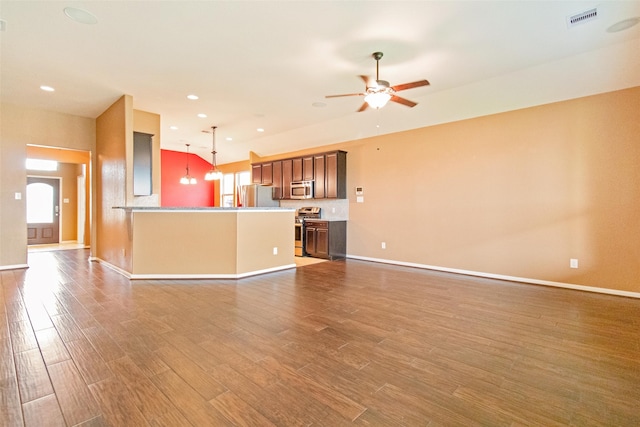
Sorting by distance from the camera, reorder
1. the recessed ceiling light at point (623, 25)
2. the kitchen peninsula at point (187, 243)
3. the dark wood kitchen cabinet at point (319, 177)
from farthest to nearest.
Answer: the dark wood kitchen cabinet at point (319, 177), the kitchen peninsula at point (187, 243), the recessed ceiling light at point (623, 25)

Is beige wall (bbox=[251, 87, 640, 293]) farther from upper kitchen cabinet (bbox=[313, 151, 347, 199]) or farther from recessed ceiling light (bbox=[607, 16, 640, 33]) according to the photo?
recessed ceiling light (bbox=[607, 16, 640, 33])

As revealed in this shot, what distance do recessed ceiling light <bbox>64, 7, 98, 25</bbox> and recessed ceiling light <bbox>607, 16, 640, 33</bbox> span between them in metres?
5.20

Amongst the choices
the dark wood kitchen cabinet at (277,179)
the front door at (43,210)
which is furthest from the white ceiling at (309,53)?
the front door at (43,210)

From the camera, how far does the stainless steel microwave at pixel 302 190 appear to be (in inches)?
291

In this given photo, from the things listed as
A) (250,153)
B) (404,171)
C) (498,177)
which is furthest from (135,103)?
(498,177)

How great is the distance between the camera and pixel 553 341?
103 inches

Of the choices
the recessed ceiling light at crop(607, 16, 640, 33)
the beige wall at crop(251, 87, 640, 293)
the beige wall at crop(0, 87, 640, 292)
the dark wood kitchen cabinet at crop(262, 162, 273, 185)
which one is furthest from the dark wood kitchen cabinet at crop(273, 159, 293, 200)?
the recessed ceiling light at crop(607, 16, 640, 33)

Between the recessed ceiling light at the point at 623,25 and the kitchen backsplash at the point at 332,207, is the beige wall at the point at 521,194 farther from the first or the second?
the recessed ceiling light at the point at 623,25

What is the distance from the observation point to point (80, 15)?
294cm

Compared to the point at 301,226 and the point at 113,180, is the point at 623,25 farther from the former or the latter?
the point at 113,180

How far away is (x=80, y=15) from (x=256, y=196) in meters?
5.27

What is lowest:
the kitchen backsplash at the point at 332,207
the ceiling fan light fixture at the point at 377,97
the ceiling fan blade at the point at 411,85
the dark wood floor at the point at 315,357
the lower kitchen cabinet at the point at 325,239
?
the dark wood floor at the point at 315,357

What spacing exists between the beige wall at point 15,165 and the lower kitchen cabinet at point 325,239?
5.47m

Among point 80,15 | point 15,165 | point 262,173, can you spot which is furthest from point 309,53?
point 15,165
